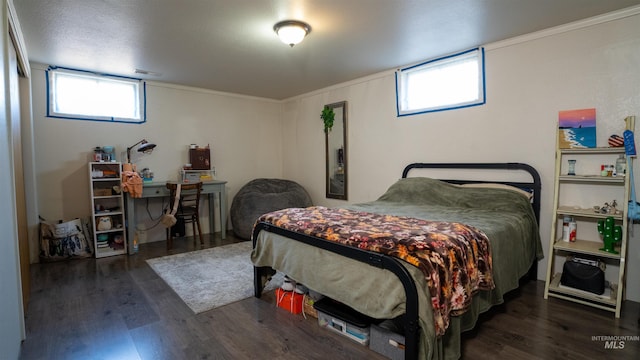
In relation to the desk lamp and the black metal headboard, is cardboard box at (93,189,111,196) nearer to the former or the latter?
the desk lamp

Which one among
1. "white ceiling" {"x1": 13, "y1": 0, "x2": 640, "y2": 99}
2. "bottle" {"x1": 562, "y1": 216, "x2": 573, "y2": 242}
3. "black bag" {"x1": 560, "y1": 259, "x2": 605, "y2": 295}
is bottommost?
"black bag" {"x1": 560, "y1": 259, "x2": 605, "y2": 295}

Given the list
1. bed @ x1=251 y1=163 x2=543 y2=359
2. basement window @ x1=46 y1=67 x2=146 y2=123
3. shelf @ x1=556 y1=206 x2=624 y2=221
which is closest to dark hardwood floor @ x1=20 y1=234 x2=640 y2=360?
bed @ x1=251 y1=163 x2=543 y2=359

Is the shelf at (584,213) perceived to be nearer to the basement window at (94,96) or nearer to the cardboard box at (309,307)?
the cardboard box at (309,307)

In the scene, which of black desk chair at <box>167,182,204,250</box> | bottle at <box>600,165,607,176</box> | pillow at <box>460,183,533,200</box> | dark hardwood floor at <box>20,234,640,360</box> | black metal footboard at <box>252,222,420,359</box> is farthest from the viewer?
black desk chair at <box>167,182,204,250</box>

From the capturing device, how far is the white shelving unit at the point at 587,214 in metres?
2.41

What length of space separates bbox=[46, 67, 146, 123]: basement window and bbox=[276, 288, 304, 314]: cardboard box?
3.46 m

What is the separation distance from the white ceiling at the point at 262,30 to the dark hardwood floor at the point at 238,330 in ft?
7.60

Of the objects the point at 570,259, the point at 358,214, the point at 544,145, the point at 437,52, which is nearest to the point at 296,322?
the point at 358,214

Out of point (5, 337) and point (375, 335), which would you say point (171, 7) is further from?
point (375, 335)

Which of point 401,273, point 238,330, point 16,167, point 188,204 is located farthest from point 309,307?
point 188,204

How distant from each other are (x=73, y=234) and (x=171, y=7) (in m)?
3.01

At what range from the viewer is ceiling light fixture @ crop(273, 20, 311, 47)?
2.67 m

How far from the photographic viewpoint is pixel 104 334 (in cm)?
217

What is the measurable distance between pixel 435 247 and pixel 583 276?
1731mm
